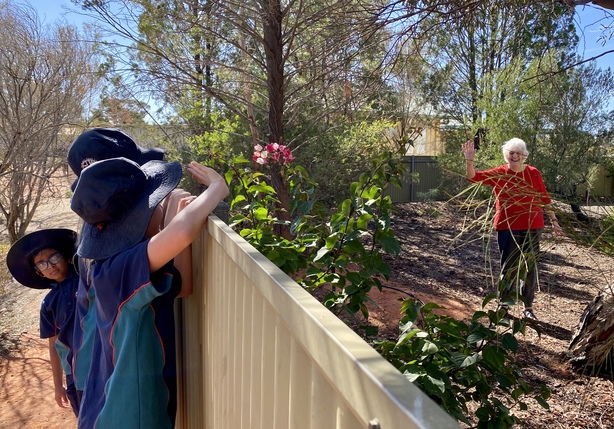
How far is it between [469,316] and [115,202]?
4.74 meters

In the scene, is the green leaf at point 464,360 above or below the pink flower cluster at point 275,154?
below

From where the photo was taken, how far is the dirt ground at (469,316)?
7.77 feet

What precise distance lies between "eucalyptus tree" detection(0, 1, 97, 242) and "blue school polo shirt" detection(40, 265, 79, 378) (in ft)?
14.2

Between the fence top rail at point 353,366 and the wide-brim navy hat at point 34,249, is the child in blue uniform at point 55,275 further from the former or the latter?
the fence top rail at point 353,366

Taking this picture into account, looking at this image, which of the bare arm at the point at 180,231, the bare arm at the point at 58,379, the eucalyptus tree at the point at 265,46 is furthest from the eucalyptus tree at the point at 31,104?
the bare arm at the point at 180,231

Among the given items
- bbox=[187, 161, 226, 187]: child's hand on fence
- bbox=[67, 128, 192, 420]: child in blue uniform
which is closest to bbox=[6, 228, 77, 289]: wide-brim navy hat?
bbox=[67, 128, 192, 420]: child in blue uniform

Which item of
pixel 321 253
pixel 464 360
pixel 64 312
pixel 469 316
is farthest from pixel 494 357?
pixel 469 316

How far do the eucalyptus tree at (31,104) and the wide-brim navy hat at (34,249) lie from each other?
4.30 m

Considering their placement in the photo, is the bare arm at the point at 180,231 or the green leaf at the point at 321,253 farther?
the green leaf at the point at 321,253

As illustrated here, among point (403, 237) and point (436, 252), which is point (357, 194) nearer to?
point (436, 252)

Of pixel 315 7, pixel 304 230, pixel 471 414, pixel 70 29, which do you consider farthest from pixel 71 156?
pixel 70 29

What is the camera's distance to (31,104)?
22.5ft

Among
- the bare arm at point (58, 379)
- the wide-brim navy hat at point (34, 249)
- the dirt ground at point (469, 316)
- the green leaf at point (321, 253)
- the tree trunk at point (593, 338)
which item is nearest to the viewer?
the green leaf at point (321, 253)

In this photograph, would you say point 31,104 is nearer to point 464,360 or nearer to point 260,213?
point 260,213
